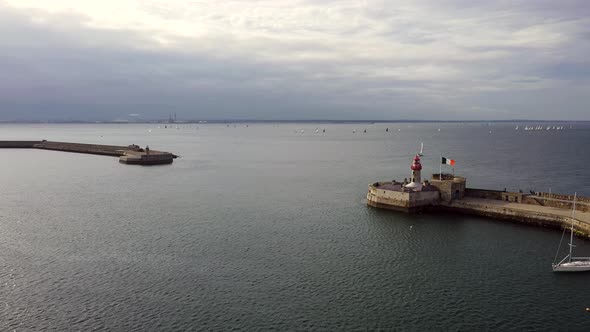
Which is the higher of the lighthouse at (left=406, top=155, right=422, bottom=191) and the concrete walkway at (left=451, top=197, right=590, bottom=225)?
the lighthouse at (left=406, top=155, right=422, bottom=191)

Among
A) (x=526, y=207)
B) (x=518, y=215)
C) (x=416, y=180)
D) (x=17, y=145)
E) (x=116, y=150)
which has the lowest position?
(x=518, y=215)

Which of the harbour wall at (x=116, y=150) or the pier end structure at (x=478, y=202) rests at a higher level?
the harbour wall at (x=116, y=150)

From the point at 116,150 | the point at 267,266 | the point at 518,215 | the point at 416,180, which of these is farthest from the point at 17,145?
the point at 518,215

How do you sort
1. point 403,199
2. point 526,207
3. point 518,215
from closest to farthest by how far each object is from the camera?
1. point 518,215
2. point 526,207
3. point 403,199

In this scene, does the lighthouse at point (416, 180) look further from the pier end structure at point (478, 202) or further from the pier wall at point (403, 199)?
the pier wall at point (403, 199)

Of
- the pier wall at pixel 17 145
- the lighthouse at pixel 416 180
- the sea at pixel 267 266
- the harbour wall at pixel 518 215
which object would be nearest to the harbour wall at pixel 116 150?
the pier wall at pixel 17 145

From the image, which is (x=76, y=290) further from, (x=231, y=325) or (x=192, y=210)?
(x=192, y=210)

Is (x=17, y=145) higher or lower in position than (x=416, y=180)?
higher

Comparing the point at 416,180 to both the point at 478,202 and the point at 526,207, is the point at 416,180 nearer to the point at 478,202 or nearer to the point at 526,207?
the point at 478,202

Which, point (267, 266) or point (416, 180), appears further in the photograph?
point (416, 180)

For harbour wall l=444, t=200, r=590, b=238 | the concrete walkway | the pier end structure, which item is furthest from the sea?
the concrete walkway

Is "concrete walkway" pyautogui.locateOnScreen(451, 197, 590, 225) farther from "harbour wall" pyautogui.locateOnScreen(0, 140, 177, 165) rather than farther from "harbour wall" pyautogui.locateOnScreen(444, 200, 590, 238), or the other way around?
"harbour wall" pyautogui.locateOnScreen(0, 140, 177, 165)

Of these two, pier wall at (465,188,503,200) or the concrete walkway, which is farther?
pier wall at (465,188,503,200)

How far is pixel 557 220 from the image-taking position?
49062 millimetres
